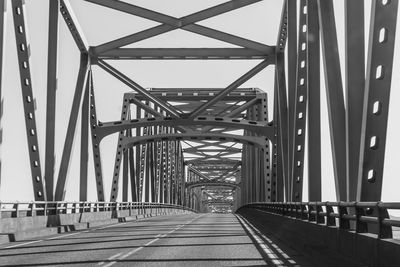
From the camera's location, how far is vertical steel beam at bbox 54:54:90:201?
24.5 meters

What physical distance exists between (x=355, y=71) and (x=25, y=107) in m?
10.9

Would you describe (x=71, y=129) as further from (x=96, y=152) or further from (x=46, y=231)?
(x=46, y=231)

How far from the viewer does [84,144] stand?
98.4 ft

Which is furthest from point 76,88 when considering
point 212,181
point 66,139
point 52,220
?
point 212,181

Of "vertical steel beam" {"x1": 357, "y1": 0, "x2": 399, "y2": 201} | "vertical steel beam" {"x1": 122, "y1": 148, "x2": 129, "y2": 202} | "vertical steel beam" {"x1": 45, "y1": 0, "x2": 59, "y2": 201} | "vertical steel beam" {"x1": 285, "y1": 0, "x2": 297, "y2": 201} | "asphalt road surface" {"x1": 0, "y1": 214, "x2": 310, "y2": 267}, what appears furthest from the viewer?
"vertical steel beam" {"x1": 122, "y1": 148, "x2": 129, "y2": 202}

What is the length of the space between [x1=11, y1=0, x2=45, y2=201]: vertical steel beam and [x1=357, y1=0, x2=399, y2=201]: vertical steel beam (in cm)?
1144

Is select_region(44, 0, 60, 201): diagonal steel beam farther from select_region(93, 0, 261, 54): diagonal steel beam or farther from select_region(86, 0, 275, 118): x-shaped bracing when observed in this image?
select_region(93, 0, 261, 54): diagonal steel beam

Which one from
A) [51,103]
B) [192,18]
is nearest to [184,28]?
[192,18]

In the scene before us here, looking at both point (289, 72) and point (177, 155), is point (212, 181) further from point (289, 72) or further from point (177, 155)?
point (289, 72)

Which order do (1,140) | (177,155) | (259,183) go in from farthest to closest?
(177,155)
(259,183)
(1,140)

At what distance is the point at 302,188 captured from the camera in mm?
19312

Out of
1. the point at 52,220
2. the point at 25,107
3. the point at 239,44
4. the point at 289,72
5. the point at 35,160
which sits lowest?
the point at 52,220

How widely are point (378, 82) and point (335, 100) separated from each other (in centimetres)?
403

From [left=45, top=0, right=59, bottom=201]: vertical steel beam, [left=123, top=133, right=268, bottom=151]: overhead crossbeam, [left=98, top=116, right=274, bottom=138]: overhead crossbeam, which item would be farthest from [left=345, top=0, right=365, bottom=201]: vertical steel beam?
[left=123, top=133, right=268, bottom=151]: overhead crossbeam
